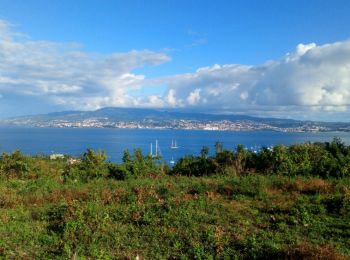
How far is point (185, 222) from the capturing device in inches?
382

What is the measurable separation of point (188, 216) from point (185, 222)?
0.40 m

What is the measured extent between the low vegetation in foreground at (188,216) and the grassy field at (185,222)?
25 millimetres

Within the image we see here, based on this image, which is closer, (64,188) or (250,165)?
(64,188)

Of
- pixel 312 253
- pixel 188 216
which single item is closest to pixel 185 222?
pixel 188 216

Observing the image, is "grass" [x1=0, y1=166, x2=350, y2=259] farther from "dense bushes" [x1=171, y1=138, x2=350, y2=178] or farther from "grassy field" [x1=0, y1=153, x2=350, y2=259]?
"dense bushes" [x1=171, y1=138, x2=350, y2=178]

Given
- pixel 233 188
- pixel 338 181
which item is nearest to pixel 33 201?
pixel 233 188

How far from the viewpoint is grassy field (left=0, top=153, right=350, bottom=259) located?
26.6 feet

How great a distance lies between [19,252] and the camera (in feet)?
27.0

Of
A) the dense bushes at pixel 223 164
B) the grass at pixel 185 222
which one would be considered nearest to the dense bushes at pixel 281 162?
the dense bushes at pixel 223 164

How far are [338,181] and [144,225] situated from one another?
769 centimetres

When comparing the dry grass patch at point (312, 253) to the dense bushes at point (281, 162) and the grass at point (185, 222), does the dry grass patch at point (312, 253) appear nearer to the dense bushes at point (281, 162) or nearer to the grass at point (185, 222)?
the grass at point (185, 222)

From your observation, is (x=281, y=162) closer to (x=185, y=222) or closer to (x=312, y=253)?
(x=185, y=222)

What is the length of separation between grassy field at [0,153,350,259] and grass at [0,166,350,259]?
23 mm

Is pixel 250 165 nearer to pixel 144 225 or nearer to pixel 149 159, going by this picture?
pixel 149 159
